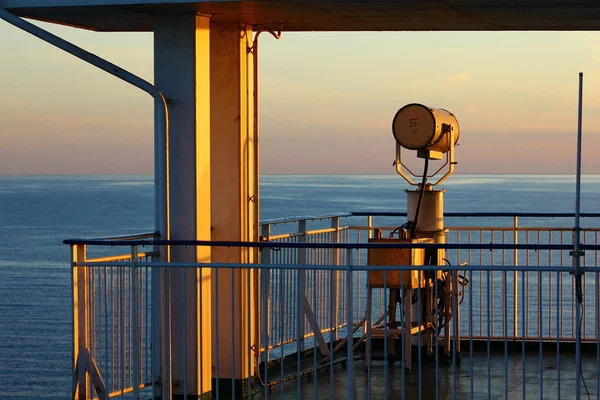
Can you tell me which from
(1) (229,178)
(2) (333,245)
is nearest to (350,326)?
(2) (333,245)

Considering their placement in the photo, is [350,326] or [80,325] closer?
[350,326]

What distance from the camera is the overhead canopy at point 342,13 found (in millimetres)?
7398

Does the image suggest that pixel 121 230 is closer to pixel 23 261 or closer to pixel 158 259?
pixel 23 261

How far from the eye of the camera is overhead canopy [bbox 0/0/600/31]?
24.3ft

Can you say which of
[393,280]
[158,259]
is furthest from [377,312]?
[158,259]

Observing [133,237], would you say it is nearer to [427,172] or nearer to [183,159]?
[183,159]

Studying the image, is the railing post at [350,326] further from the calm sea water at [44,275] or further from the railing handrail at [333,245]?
the calm sea water at [44,275]

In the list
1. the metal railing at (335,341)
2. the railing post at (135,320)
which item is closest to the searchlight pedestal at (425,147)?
the metal railing at (335,341)

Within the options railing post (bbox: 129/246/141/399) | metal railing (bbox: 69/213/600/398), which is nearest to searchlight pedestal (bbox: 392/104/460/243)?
metal railing (bbox: 69/213/600/398)

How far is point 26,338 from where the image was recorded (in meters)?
20.5

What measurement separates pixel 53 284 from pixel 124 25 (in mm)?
20915

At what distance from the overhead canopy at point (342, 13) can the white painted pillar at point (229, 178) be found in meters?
0.30

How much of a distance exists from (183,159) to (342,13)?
5.24 feet

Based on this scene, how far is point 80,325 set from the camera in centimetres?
694
